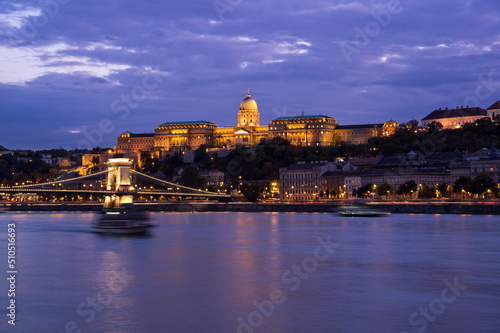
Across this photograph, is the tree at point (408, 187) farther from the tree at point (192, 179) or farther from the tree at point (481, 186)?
the tree at point (192, 179)

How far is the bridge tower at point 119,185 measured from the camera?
214 feet

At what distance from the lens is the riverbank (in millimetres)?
54438

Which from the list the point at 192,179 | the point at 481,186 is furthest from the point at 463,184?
the point at 192,179

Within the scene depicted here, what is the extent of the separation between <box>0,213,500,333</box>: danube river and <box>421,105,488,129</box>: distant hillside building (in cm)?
8741

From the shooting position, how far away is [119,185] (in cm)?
6850

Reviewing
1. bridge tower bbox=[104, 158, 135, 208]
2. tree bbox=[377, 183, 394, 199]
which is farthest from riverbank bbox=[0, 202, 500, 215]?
tree bbox=[377, 183, 394, 199]

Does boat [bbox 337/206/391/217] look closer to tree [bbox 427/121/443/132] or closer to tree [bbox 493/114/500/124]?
tree [bbox 493/114/500/124]

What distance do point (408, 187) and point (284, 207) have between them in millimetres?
11838

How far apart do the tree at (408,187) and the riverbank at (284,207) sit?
17.9ft

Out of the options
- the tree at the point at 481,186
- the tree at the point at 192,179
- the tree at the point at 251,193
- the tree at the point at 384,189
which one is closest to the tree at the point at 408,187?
the tree at the point at 384,189

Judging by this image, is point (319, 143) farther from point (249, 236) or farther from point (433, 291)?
point (433, 291)

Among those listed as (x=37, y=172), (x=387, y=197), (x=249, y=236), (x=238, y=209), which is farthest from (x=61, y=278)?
(x=37, y=172)

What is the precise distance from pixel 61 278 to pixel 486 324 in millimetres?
10195

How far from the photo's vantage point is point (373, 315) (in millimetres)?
13070
